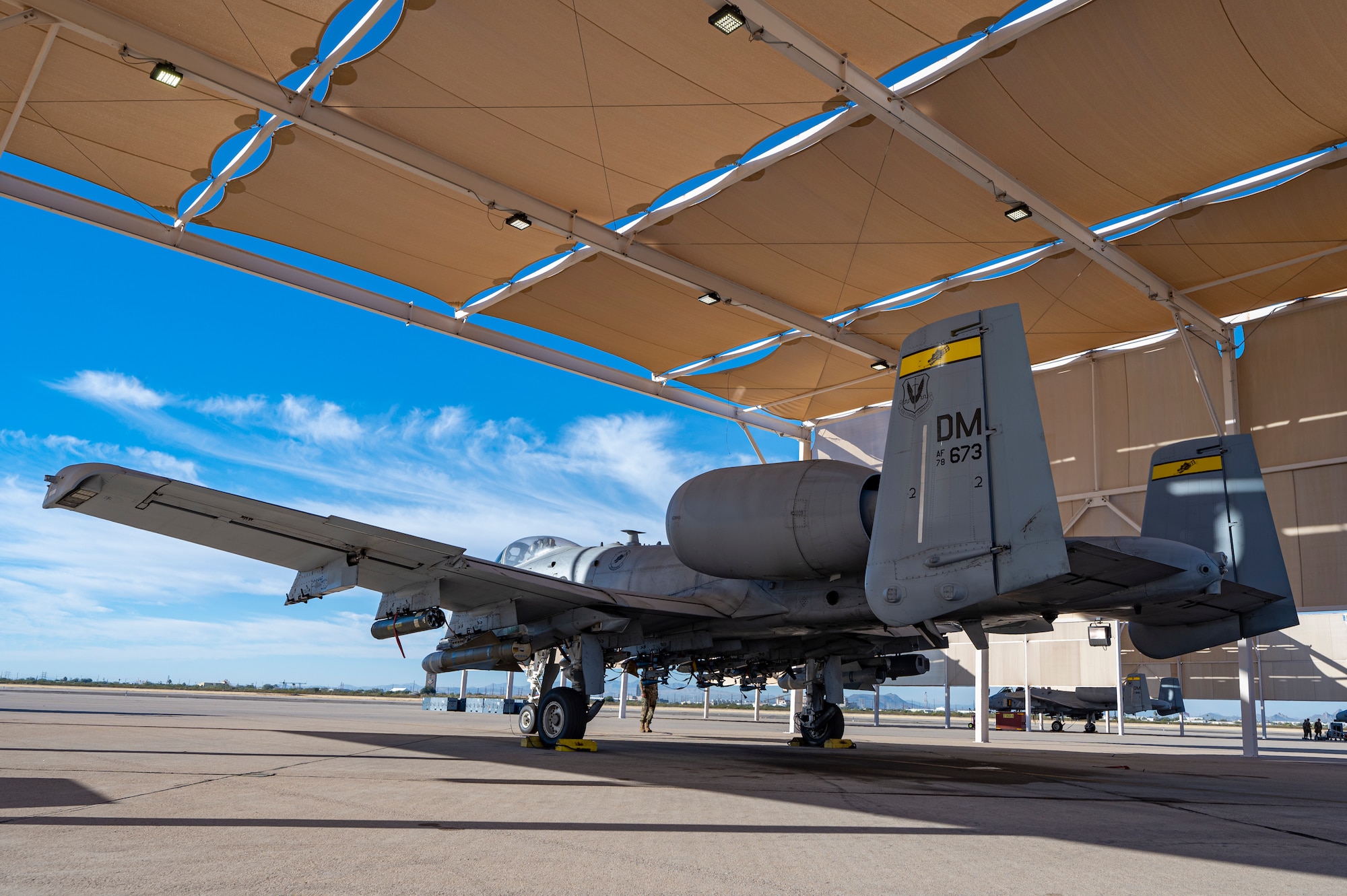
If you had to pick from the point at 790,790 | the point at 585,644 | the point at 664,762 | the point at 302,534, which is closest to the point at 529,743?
the point at 585,644

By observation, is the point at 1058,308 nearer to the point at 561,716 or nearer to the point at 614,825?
the point at 561,716

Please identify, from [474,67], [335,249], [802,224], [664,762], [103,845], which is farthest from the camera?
[335,249]

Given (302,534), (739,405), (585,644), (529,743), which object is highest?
(739,405)

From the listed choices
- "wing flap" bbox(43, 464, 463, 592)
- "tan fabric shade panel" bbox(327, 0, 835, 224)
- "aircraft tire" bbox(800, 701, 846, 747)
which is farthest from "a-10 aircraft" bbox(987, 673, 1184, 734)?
"wing flap" bbox(43, 464, 463, 592)

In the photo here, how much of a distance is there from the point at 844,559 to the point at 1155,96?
6.67m

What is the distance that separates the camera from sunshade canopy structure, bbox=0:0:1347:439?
30.3ft

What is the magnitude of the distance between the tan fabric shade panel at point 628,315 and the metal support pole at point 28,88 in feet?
23.8

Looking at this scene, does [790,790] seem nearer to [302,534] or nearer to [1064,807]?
[1064,807]

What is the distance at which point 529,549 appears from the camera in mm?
14461

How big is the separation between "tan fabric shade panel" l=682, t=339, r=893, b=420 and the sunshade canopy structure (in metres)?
1.71

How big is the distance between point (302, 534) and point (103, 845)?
5115 millimetres

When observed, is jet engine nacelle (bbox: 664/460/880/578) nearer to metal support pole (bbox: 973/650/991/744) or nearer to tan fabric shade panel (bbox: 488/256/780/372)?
tan fabric shade panel (bbox: 488/256/780/372)

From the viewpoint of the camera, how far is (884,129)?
10.9 metres

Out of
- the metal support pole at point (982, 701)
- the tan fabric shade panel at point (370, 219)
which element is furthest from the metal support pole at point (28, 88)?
the metal support pole at point (982, 701)
